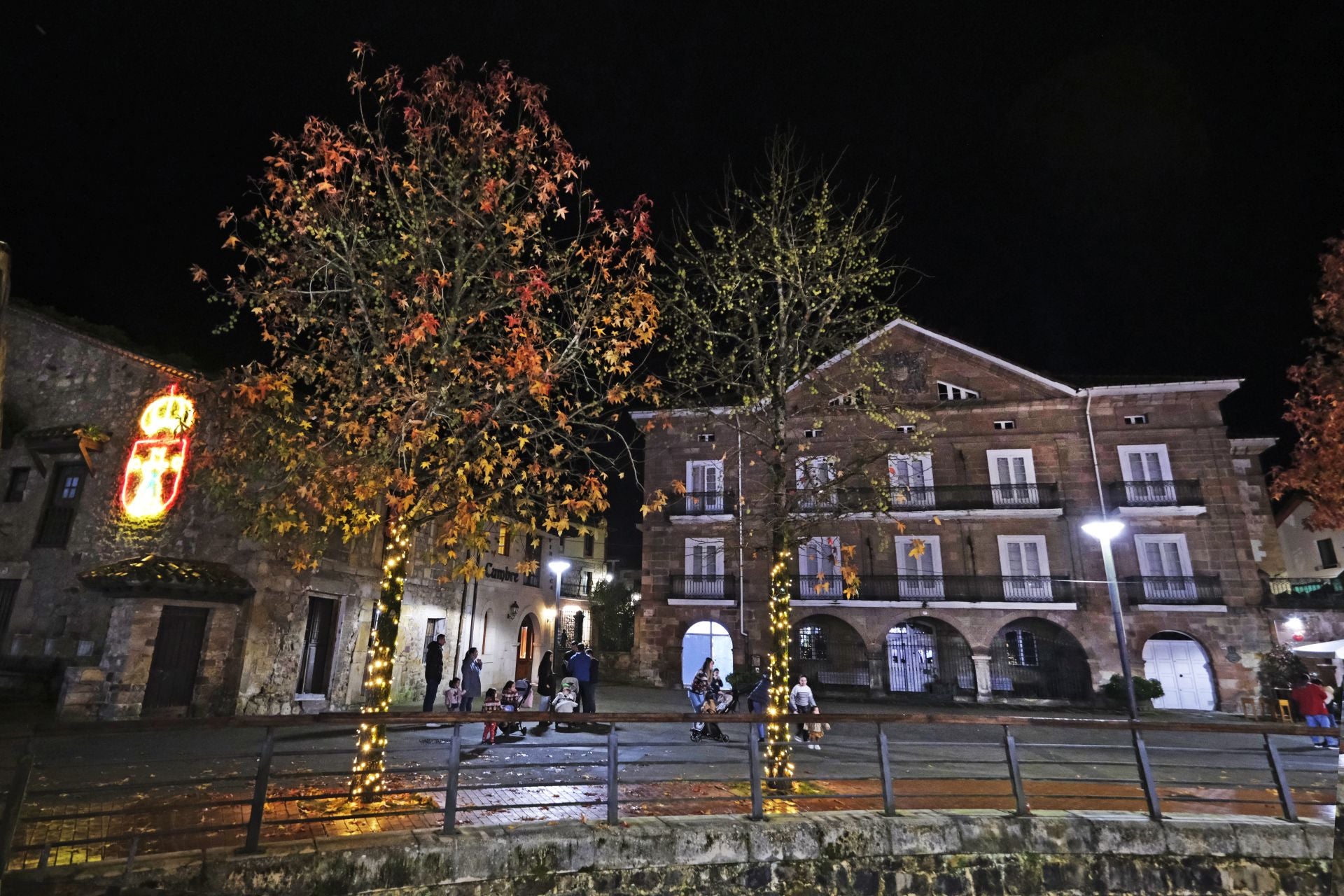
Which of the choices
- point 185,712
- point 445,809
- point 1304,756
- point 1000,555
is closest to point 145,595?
point 185,712

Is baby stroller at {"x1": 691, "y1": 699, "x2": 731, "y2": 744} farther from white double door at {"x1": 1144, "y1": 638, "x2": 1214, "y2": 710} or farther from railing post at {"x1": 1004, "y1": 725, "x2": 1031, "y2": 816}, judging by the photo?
white double door at {"x1": 1144, "y1": 638, "x2": 1214, "y2": 710}

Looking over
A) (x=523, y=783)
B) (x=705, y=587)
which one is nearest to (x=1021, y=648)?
(x=705, y=587)

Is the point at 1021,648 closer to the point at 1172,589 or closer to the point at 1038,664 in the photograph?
the point at 1038,664

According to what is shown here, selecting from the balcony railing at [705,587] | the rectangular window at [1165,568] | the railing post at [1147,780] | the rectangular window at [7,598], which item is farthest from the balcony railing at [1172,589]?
the rectangular window at [7,598]

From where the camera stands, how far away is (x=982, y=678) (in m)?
25.1

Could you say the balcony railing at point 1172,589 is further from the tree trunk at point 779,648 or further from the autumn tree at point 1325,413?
the tree trunk at point 779,648

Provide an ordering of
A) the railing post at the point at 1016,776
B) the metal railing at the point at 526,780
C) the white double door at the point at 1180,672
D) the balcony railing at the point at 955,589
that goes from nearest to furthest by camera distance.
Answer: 1. the metal railing at the point at 526,780
2. the railing post at the point at 1016,776
3. the white double door at the point at 1180,672
4. the balcony railing at the point at 955,589

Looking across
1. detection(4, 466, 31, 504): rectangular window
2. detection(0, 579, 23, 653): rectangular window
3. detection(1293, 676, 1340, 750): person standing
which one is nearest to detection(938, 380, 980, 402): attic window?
detection(1293, 676, 1340, 750): person standing

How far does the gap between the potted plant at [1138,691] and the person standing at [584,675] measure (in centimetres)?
1900

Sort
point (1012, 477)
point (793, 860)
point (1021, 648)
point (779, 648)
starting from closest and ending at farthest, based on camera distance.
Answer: point (793, 860), point (779, 648), point (1021, 648), point (1012, 477)

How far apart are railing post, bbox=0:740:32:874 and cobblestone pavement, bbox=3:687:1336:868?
0.28ft

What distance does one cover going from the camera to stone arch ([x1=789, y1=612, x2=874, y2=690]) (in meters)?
26.6

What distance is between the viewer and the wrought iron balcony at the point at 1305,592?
72.7ft

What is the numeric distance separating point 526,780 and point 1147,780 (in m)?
7.28
